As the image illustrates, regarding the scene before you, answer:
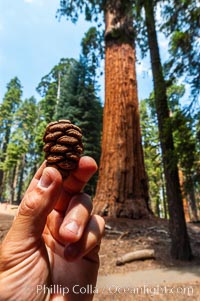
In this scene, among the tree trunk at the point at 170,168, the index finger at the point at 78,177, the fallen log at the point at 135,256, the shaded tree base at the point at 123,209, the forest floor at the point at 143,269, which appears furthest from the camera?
the shaded tree base at the point at 123,209

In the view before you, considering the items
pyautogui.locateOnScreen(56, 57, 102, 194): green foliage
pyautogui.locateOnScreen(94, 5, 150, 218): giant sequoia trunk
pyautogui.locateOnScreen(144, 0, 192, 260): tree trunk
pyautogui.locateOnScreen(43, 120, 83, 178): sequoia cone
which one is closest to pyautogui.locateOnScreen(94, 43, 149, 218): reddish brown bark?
pyautogui.locateOnScreen(94, 5, 150, 218): giant sequoia trunk

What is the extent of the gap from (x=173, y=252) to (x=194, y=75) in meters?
3.70

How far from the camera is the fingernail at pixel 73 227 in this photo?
1077 mm

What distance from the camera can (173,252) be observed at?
461 cm

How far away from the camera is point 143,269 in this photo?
4.11 meters

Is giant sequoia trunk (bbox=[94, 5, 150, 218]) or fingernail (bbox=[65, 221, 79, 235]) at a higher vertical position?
A: giant sequoia trunk (bbox=[94, 5, 150, 218])

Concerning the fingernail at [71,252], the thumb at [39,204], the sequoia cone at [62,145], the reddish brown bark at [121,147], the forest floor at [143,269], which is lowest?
the forest floor at [143,269]

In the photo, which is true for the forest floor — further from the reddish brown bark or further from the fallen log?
the reddish brown bark

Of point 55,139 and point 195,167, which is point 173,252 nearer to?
point 195,167

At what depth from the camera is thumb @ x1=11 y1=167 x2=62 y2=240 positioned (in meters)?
1.07

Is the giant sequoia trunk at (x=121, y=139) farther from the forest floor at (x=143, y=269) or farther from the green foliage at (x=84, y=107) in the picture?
the green foliage at (x=84, y=107)

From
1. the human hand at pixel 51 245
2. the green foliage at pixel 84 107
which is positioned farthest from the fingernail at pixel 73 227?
the green foliage at pixel 84 107

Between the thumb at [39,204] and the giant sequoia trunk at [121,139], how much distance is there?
5.92 m

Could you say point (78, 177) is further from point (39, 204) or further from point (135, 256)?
point (135, 256)
